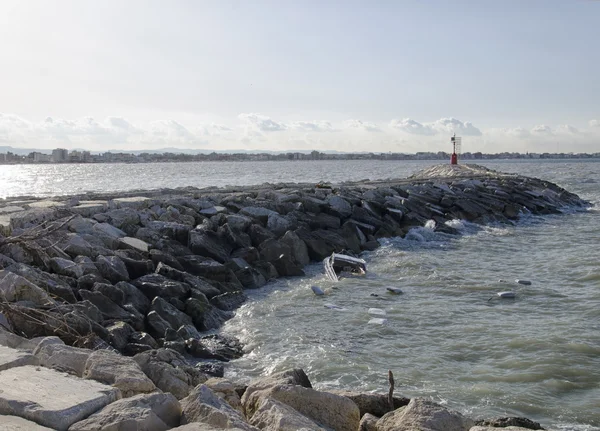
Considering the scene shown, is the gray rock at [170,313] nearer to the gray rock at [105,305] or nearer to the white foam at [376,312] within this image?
the gray rock at [105,305]

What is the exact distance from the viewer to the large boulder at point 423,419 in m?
3.72

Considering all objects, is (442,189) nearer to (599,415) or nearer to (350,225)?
(350,225)

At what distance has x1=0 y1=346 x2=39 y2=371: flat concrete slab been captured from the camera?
371 cm

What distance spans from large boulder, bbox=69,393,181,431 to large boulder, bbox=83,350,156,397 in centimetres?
36

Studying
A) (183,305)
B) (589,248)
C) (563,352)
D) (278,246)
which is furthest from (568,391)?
(589,248)

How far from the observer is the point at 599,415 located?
4949 millimetres

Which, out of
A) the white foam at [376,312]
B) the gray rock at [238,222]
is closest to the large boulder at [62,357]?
the white foam at [376,312]

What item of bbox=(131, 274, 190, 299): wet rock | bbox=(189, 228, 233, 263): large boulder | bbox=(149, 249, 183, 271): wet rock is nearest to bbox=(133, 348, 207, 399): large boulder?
bbox=(131, 274, 190, 299): wet rock

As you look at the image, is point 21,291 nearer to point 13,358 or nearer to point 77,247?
point 13,358

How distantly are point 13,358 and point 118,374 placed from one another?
0.69 meters

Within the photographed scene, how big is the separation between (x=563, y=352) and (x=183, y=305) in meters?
4.51

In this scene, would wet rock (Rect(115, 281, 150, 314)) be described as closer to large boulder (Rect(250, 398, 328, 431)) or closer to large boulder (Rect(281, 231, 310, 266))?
large boulder (Rect(250, 398, 328, 431))

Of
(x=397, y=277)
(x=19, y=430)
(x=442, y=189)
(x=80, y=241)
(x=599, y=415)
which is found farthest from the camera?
(x=442, y=189)

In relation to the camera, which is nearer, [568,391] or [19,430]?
[19,430]
